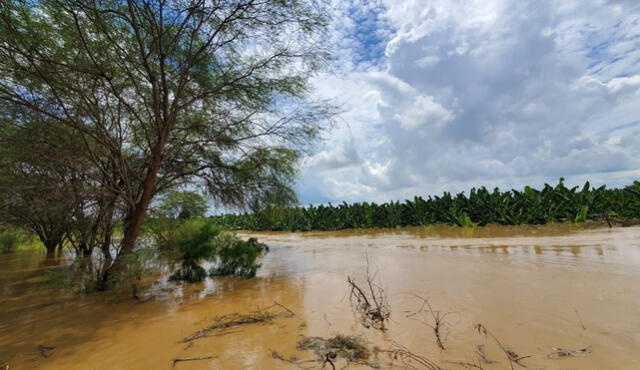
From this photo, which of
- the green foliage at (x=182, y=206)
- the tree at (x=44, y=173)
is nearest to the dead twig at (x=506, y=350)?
the tree at (x=44, y=173)

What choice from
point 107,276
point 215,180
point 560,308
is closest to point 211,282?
point 107,276

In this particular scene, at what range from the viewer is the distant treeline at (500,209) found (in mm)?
14277

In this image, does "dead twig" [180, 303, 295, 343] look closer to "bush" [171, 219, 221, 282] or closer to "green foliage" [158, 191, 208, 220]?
"bush" [171, 219, 221, 282]

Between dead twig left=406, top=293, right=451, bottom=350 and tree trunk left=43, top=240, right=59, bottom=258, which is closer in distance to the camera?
dead twig left=406, top=293, right=451, bottom=350

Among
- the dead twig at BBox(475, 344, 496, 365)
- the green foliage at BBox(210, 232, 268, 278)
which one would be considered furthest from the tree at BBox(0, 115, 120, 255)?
the dead twig at BBox(475, 344, 496, 365)

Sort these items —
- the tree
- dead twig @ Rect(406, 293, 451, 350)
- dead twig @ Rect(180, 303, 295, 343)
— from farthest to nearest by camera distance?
the tree < dead twig @ Rect(180, 303, 295, 343) < dead twig @ Rect(406, 293, 451, 350)

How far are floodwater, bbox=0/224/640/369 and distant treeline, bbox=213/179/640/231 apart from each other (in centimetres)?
392

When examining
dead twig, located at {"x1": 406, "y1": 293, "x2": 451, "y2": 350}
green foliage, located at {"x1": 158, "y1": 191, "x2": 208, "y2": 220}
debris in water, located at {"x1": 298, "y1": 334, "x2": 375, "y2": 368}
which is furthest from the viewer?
green foliage, located at {"x1": 158, "y1": 191, "x2": 208, "y2": 220}

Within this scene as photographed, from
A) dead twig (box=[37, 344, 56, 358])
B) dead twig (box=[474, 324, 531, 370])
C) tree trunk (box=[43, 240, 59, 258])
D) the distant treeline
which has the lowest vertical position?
dead twig (box=[37, 344, 56, 358])

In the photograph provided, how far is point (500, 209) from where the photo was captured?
16250 millimetres

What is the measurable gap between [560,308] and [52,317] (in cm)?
784

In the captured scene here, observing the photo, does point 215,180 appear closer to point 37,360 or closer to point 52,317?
point 52,317

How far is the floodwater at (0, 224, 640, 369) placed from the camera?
2922 mm

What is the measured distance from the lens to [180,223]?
11.9m
